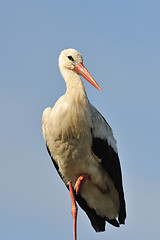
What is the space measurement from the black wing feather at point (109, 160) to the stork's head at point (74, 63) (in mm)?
1129

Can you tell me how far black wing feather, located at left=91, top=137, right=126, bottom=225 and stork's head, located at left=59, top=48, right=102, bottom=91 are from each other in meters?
1.13

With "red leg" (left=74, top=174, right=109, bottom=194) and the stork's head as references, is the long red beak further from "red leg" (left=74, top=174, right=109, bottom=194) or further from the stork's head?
"red leg" (left=74, top=174, right=109, bottom=194)

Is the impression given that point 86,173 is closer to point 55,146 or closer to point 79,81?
point 55,146

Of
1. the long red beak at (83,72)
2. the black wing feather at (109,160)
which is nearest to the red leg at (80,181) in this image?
the black wing feather at (109,160)

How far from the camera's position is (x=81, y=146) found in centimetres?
1074

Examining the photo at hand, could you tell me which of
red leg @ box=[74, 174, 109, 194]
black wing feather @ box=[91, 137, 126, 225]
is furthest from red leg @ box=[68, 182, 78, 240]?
black wing feather @ box=[91, 137, 126, 225]

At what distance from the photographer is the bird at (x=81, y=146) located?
420 inches

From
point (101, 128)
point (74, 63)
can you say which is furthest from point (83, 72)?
point (101, 128)

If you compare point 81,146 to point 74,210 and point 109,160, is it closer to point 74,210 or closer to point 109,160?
point 109,160

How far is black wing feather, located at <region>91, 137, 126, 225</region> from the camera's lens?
11.0 meters

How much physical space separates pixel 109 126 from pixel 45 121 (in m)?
1.28

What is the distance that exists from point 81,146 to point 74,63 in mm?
1508

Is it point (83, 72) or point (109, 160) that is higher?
point (83, 72)

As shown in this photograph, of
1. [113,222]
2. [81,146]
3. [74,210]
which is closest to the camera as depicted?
[81,146]
